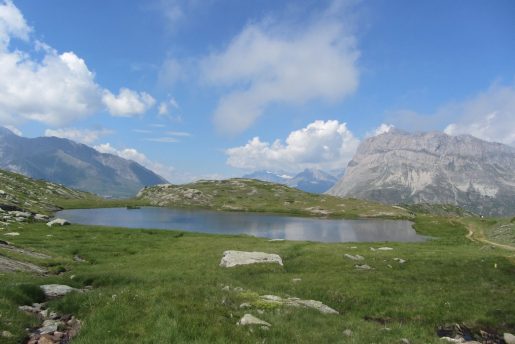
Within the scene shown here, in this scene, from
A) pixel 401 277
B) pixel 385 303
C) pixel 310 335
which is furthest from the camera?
pixel 401 277

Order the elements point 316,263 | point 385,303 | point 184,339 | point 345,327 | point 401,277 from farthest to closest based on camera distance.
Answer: point 316,263 → point 401,277 → point 385,303 → point 345,327 → point 184,339

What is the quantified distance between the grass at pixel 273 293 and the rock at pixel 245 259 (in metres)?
1.41

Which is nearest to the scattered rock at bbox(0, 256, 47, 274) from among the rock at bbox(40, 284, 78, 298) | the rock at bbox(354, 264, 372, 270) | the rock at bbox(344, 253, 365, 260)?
the rock at bbox(40, 284, 78, 298)

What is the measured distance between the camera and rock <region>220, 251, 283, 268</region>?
43750 millimetres

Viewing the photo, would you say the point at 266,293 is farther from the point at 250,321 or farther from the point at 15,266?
the point at 15,266

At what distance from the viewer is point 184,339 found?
43.5ft

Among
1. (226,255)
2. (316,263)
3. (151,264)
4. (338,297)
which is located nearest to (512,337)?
(338,297)

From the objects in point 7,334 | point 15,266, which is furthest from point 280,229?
point 7,334

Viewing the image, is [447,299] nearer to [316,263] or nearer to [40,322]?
[316,263]

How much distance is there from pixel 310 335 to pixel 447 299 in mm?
18844

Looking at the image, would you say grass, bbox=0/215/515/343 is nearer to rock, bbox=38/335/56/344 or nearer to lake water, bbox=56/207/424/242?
rock, bbox=38/335/56/344

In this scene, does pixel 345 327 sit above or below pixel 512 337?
above

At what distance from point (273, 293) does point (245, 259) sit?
17.5m

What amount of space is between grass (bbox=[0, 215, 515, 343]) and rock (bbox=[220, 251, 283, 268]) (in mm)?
1413
